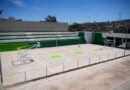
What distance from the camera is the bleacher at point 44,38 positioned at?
91.5ft

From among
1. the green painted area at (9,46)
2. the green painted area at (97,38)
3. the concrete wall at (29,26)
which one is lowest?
the green painted area at (9,46)

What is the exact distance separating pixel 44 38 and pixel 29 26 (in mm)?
5870

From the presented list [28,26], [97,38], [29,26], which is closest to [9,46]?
[28,26]

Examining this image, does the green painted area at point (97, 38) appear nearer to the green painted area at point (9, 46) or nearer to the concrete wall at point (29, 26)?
the concrete wall at point (29, 26)

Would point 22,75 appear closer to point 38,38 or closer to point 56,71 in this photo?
point 56,71

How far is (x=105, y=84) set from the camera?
10.5 metres

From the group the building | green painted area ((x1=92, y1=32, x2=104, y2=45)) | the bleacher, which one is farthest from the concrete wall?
green painted area ((x1=92, y1=32, x2=104, y2=45))

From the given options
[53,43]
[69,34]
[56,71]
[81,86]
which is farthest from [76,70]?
[69,34]

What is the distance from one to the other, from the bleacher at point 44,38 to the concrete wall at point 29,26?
211cm

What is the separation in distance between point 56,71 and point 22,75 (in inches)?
136

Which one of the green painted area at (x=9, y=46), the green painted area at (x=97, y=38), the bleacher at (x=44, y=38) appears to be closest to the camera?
the green painted area at (x=9, y=46)

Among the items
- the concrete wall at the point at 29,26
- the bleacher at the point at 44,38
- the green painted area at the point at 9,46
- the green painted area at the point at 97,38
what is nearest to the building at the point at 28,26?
the concrete wall at the point at 29,26

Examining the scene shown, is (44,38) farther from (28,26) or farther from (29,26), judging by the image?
(28,26)

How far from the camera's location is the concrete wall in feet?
97.2
